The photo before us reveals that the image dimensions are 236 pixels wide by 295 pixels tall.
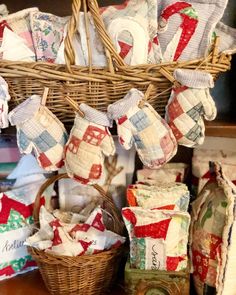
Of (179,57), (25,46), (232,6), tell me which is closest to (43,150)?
(25,46)

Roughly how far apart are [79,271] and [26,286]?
169 millimetres

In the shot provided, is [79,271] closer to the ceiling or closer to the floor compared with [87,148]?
closer to the floor

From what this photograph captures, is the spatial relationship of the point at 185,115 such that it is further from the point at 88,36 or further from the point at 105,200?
the point at 105,200

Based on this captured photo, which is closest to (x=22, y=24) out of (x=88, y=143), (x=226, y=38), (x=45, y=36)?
(x=45, y=36)

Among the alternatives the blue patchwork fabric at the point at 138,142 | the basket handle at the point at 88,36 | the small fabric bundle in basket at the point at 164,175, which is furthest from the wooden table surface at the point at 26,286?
the basket handle at the point at 88,36

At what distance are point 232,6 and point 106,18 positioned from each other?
16.7 inches

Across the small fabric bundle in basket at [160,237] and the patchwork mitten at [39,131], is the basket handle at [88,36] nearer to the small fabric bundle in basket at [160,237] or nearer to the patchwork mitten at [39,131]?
the patchwork mitten at [39,131]

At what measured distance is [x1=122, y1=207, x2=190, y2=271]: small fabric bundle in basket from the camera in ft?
2.95

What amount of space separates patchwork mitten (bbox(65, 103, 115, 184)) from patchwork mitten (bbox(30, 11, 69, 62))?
0.13 meters

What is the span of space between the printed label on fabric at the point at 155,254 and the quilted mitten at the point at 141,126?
18cm

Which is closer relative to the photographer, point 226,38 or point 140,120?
point 140,120

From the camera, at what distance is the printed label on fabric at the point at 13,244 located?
1.03 metres

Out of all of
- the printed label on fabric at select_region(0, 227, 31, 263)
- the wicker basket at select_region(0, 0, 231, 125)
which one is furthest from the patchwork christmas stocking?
the printed label on fabric at select_region(0, 227, 31, 263)

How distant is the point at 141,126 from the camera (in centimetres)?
80
